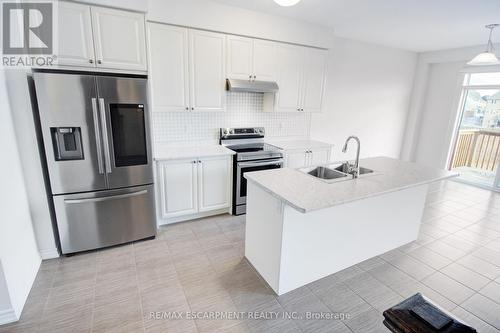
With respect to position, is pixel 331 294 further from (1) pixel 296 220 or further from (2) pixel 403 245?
(2) pixel 403 245

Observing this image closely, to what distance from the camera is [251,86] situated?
3469 mm

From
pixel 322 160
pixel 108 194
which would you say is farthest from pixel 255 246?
pixel 322 160

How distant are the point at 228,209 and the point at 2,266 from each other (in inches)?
92.5

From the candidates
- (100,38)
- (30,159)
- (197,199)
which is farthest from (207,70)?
(30,159)

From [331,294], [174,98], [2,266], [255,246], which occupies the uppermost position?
[174,98]

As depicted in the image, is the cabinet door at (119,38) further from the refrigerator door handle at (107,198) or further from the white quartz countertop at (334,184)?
the white quartz countertop at (334,184)

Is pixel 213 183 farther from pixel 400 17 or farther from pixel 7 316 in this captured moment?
pixel 400 17

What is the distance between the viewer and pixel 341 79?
4848 mm

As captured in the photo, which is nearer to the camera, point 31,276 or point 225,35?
point 31,276

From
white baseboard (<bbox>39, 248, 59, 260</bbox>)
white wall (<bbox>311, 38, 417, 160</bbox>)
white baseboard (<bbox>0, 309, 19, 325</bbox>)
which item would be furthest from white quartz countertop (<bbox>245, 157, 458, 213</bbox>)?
white wall (<bbox>311, 38, 417, 160</bbox>)

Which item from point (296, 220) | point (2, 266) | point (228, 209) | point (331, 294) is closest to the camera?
point (2, 266)

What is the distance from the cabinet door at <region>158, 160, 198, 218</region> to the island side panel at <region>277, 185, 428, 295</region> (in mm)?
1612

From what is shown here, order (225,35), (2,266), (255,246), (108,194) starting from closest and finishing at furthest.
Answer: (2,266), (255,246), (108,194), (225,35)

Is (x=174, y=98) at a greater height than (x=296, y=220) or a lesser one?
greater
